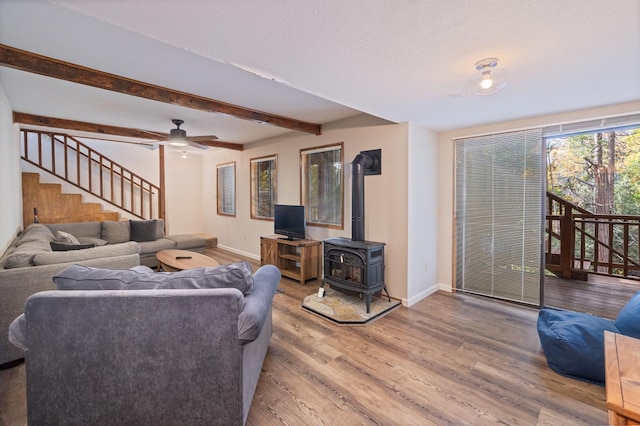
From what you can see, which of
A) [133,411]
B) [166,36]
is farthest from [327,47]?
[133,411]

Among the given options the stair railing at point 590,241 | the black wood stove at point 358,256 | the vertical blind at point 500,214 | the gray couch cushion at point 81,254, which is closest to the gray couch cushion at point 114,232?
the gray couch cushion at point 81,254

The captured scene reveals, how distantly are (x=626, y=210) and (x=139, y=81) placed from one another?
7592 millimetres

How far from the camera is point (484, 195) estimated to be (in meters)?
3.69

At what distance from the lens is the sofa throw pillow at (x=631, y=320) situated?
1987 millimetres

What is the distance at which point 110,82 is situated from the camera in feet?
8.51

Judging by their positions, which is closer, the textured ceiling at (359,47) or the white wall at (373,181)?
the textured ceiling at (359,47)

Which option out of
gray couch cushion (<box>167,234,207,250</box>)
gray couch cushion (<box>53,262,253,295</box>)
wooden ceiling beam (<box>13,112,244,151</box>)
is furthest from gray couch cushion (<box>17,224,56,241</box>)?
gray couch cushion (<box>53,262,253,295</box>)

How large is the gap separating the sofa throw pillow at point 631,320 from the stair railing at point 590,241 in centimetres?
259

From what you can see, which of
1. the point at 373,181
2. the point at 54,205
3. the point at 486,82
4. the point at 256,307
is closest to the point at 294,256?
the point at 373,181

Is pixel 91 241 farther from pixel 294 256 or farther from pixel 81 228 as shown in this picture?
pixel 294 256

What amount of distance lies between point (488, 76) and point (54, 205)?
7.22m

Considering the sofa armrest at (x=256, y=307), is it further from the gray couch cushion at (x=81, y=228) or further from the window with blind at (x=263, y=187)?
the gray couch cushion at (x=81, y=228)

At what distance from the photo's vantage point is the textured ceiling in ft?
4.53

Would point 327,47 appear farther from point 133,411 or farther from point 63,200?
point 63,200
